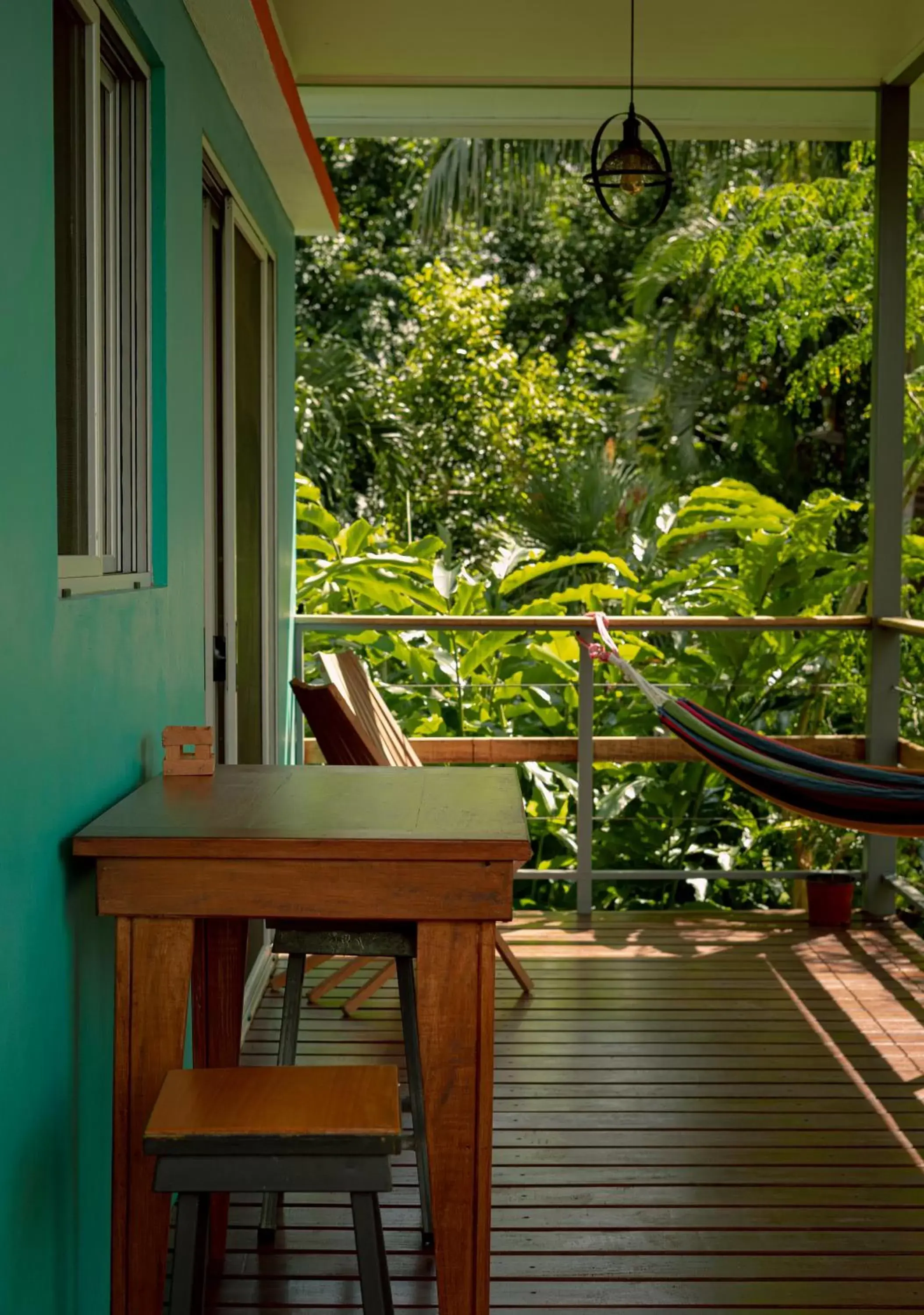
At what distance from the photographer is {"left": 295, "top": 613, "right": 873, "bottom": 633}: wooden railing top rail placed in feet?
16.5

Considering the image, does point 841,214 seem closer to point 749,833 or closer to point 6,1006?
point 749,833

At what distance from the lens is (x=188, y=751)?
2625 mm

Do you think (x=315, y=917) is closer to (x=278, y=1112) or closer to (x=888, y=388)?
(x=278, y=1112)

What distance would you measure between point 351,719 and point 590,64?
247 centimetres

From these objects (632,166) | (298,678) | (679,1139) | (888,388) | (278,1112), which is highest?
(632,166)

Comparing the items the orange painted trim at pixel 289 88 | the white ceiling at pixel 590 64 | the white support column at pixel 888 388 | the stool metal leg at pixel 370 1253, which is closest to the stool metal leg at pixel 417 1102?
the stool metal leg at pixel 370 1253

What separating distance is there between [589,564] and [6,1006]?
8065 mm

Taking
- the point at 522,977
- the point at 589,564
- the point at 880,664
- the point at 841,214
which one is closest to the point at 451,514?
the point at 589,564

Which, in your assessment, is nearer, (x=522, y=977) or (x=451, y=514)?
(x=522, y=977)

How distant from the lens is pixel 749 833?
20.2ft

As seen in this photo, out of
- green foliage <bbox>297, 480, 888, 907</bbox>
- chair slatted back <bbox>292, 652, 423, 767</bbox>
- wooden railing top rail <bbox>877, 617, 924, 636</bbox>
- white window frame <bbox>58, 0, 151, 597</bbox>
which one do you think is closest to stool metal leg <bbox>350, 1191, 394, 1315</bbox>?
white window frame <bbox>58, 0, 151, 597</bbox>

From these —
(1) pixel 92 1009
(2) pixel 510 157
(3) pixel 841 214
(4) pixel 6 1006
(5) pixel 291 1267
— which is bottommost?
(5) pixel 291 1267

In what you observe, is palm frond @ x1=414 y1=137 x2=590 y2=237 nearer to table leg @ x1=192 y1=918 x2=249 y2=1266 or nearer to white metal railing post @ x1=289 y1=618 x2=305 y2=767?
white metal railing post @ x1=289 y1=618 x2=305 y2=767

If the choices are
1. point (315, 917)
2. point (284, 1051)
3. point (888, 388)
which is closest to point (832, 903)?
point (888, 388)
